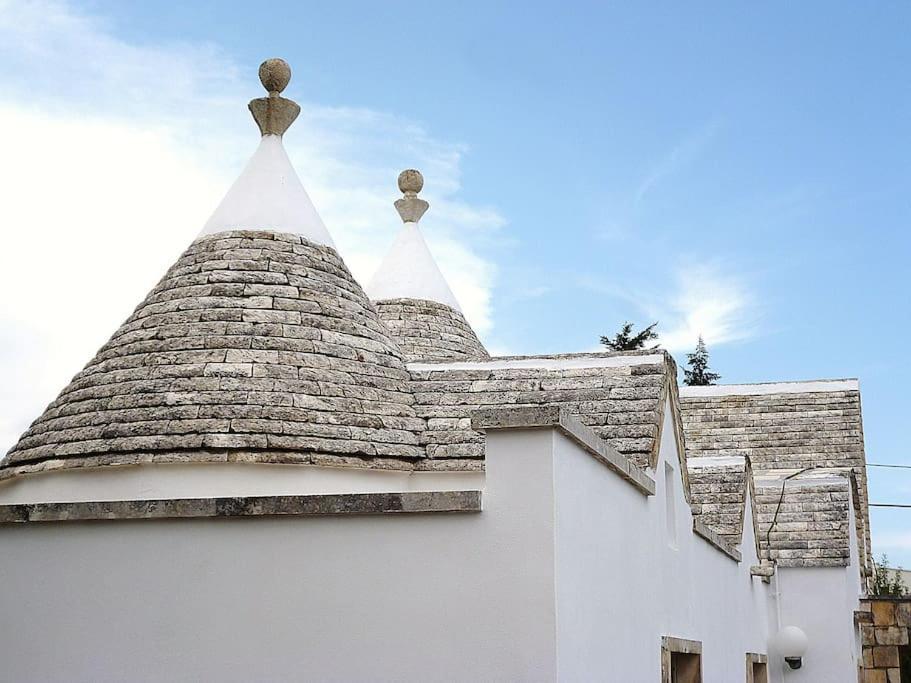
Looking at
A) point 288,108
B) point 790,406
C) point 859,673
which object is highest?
point 288,108

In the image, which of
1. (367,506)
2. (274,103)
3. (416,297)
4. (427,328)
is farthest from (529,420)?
(416,297)

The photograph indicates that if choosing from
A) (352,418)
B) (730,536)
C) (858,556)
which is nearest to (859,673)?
(858,556)

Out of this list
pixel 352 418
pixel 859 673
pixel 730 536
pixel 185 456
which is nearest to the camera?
pixel 185 456

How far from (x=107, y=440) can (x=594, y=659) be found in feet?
15.3

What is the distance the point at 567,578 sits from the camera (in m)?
6.80

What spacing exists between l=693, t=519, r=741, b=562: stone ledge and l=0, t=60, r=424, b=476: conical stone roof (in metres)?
3.09

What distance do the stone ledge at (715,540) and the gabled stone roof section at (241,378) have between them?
10.2 ft

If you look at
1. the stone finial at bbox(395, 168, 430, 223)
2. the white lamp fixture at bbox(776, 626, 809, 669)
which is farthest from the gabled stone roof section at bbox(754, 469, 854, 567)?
the stone finial at bbox(395, 168, 430, 223)

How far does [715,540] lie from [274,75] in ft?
22.2

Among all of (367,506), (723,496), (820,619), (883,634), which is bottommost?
(883,634)

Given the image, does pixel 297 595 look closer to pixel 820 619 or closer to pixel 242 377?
pixel 242 377

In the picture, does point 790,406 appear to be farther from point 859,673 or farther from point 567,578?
point 567,578

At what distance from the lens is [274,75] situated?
1270cm

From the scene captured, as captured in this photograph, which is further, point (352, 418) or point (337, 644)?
point (352, 418)
